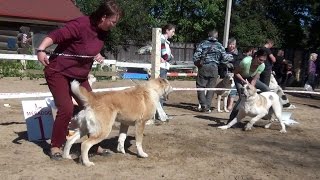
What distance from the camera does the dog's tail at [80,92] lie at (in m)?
5.34

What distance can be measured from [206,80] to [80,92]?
20.2ft

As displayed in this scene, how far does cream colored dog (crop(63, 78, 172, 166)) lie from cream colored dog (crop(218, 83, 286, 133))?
2388 mm

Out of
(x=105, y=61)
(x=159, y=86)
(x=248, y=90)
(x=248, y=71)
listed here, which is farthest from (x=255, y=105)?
(x=105, y=61)

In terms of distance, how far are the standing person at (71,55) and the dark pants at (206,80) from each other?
5525mm

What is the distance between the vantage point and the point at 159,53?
28.4ft

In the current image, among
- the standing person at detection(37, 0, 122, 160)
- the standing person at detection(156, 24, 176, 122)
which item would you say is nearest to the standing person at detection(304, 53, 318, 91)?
the standing person at detection(156, 24, 176, 122)

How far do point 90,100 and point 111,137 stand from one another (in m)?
1.96

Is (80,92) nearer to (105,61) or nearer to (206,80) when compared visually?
(206,80)

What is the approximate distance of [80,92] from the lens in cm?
537

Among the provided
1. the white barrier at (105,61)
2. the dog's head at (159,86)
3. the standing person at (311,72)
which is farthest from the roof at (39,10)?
the dog's head at (159,86)

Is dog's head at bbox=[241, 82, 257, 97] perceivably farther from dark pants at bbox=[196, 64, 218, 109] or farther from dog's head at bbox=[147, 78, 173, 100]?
dark pants at bbox=[196, 64, 218, 109]

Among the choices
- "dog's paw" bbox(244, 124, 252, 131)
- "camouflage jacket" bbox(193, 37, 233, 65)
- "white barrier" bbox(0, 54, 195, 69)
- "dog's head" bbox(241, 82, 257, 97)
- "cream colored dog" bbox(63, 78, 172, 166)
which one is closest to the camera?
"cream colored dog" bbox(63, 78, 172, 166)

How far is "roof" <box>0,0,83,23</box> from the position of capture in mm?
24750

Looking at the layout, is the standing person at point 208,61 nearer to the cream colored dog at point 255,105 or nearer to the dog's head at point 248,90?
the cream colored dog at point 255,105
